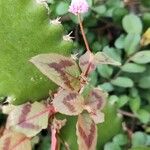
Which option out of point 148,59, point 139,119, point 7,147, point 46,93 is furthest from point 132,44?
point 7,147

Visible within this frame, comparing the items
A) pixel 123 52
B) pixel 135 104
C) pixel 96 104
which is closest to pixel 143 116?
pixel 135 104

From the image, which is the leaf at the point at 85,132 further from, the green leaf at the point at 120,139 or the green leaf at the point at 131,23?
the green leaf at the point at 131,23

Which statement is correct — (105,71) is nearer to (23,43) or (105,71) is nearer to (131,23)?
(131,23)

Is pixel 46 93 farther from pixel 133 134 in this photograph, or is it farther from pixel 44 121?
pixel 133 134

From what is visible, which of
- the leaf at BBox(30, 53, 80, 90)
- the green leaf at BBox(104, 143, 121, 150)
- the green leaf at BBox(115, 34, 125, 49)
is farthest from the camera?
the green leaf at BBox(115, 34, 125, 49)

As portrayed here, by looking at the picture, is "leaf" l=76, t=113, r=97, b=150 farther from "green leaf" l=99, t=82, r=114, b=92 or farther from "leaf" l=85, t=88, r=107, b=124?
"green leaf" l=99, t=82, r=114, b=92

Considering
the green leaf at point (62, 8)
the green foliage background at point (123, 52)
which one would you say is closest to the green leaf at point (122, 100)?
the green foliage background at point (123, 52)

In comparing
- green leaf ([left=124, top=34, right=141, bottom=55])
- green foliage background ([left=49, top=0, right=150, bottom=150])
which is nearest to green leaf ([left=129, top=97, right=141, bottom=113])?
green foliage background ([left=49, top=0, right=150, bottom=150])
